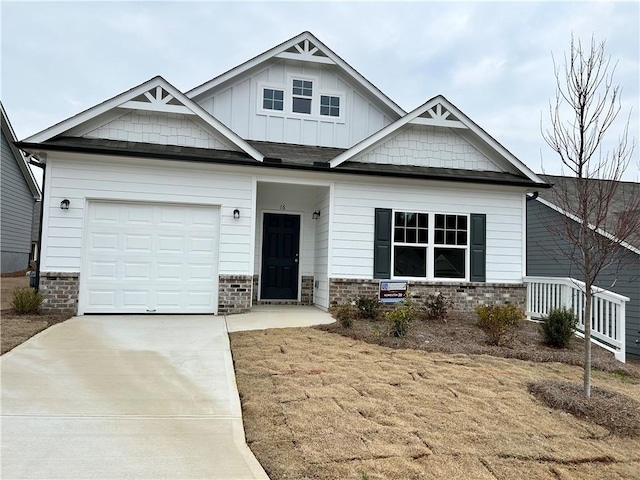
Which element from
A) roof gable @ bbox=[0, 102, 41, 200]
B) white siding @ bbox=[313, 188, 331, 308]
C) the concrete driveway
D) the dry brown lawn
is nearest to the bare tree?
the dry brown lawn

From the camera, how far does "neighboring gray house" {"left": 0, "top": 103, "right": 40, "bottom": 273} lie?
18.4 meters

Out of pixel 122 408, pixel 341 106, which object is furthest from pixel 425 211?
pixel 122 408

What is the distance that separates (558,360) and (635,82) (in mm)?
4324

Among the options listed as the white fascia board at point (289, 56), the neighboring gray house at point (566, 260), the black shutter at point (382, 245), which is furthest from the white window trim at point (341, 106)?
the neighboring gray house at point (566, 260)

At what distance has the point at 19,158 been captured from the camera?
1986 cm

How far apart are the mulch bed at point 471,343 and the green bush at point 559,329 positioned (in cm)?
15

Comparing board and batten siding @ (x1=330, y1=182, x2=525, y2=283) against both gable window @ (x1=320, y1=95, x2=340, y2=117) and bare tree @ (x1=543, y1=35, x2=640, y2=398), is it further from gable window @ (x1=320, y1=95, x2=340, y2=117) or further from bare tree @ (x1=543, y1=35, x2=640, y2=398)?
bare tree @ (x1=543, y1=35, x2=640, y2=398)

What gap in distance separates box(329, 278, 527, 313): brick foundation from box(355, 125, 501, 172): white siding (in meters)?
2.85

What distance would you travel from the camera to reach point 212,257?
9172mm

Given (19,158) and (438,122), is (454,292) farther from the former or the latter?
(19,158)

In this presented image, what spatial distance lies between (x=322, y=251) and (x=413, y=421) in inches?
264

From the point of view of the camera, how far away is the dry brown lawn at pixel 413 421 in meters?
3.17

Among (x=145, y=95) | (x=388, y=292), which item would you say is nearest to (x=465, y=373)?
(x=388, y=292)

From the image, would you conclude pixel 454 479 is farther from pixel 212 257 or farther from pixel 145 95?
pixel 145 95
